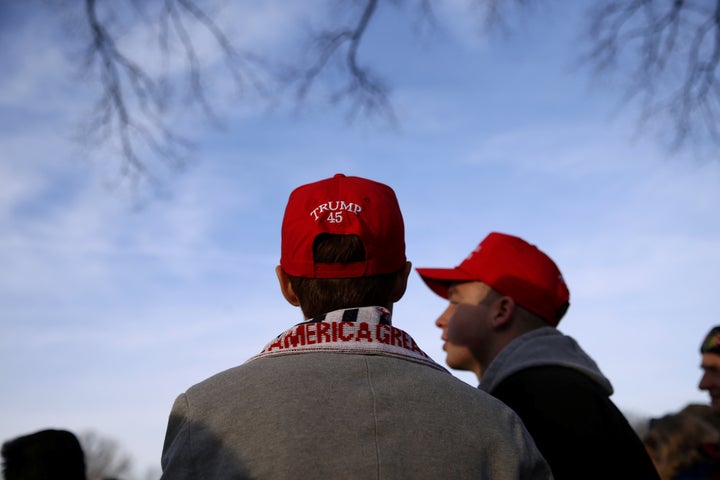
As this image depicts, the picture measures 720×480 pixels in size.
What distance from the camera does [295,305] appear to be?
214 centimetres

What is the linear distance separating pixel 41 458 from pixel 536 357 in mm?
1831

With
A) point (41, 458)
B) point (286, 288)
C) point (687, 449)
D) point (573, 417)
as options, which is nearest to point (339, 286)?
point (286, 288)

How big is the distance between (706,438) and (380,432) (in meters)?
4.06

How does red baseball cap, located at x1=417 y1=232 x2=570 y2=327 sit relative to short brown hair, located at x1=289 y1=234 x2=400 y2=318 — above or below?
above

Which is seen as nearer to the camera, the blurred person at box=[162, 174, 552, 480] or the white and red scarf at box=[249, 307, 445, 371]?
the blurred person at box=[162, 174, 552, 480]

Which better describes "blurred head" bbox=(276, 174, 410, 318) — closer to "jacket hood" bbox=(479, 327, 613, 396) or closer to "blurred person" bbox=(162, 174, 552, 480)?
"blurred person" bbox=(162, 174, 552, 480)

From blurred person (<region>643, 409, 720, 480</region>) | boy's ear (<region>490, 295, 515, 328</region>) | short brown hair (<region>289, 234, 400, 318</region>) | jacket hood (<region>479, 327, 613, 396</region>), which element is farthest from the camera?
blurred person (<region>643, 409, 720, 480</region>)

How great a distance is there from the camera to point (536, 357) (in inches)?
117

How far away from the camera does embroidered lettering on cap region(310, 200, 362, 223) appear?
6.75ft

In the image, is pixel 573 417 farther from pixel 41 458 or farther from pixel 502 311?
pixel 41 458

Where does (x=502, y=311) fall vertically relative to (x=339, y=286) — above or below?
above

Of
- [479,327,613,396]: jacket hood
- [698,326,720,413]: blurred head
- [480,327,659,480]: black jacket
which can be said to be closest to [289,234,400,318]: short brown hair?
[480,327,659,480]: black jacket

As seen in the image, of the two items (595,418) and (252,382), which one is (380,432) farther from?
(595,418)

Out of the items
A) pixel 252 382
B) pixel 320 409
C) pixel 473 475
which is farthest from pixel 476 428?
pixel 252 382
